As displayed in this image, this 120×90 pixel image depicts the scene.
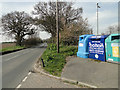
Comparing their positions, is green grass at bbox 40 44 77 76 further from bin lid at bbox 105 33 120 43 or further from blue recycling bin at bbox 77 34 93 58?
bin lid at bbox 105 33 120 43

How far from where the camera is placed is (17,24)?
117ft

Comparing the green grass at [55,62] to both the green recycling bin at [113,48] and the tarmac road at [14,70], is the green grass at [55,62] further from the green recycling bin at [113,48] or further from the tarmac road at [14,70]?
the green recycling bin at [113,48]

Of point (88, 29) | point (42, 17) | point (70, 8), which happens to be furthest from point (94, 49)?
point (42, 17)

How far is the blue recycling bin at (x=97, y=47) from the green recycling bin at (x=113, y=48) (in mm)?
320

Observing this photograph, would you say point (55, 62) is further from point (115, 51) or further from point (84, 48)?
point (115, 51)

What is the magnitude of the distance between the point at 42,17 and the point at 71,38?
19.3 meters

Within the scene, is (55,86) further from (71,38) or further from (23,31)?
(23,31)

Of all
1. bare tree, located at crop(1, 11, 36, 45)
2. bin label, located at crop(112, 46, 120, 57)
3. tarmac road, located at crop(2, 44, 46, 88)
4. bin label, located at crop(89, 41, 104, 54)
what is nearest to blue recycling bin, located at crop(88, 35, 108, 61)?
bin label, located at crop(89, 41, 104, 54)

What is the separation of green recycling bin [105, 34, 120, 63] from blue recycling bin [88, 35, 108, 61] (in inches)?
12.6

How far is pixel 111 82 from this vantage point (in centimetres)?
422

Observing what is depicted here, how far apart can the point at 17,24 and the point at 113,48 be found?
35163 millimetres

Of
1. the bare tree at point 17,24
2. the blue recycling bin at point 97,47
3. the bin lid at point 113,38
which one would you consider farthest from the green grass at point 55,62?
the bare tree at point 17,24

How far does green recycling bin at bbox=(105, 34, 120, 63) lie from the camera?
5.91m

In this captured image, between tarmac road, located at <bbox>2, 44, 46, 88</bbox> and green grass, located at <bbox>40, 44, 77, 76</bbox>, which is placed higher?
green grass, located at <bbox>40, 44, 77, 76</bbox>
